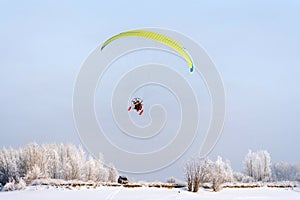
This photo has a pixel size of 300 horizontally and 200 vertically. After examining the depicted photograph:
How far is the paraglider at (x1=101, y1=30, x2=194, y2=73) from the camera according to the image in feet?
72.0

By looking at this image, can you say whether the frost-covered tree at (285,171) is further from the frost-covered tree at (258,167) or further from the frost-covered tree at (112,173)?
the frost-covered tree at (112,173)

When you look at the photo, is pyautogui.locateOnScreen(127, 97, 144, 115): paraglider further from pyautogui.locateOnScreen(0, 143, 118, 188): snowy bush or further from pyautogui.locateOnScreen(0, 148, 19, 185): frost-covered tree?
pyautogui.locateOnScreen(0, 148, 19, 185): frost-covered tree

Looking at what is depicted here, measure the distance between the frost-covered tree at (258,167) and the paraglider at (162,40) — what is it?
26304 mm

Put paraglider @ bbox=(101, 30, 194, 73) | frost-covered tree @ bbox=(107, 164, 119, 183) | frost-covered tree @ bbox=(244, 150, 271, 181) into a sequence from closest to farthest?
1. paraglider @ bbox=(101, 30, 194, 73)
2. frost-covered tree @ bbox=(107, 164, 119, 183)
3. frost-covered tree @ bbox=(244, 150, 271, 181)

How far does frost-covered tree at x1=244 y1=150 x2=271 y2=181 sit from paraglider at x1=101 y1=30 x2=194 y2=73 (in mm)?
26304

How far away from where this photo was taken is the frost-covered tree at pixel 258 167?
44.5 metres

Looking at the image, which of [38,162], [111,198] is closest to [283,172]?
[38,162]

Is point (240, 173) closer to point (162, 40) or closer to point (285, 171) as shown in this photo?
point (285, 171)

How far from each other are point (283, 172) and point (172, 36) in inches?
1465

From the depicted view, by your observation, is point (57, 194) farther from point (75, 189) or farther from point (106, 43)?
point (106, 43)

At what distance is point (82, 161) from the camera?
35250mm

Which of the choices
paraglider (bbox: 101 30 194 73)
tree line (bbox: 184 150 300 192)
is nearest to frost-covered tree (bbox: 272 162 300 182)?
tree line (bbox: 184 150 300 192)

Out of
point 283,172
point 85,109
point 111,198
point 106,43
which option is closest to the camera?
point 111,198

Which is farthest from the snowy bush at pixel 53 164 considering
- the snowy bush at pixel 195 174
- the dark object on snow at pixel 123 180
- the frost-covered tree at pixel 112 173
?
the snowy bush at pixel 195 174
